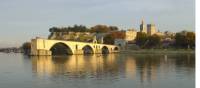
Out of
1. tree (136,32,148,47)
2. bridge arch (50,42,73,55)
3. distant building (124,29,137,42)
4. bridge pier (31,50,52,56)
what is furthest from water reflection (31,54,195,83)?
distant building (124,29,137,42)

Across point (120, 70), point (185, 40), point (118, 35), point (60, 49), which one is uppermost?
point (118, 35)

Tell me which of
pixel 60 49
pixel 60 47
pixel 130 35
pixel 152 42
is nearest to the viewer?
pixel 60 49

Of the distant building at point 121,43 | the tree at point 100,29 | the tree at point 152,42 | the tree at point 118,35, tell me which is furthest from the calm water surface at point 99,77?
the tree at point 100,29

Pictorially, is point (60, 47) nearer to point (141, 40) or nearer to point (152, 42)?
point (141, 40)

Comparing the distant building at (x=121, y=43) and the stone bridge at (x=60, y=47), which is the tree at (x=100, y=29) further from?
the stone bridge at (x=60, y=47)

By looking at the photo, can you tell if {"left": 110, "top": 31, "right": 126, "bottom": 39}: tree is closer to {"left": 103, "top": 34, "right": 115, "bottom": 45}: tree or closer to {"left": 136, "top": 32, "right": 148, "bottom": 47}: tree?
{"left": 103, "top": 34, "right": 115, "bottom": 45}: tree

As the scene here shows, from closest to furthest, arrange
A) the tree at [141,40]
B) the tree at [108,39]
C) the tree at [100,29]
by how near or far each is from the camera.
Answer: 1. the tree at [141,40]
2. the tree at [108,39]
3. the tree at [100,29]

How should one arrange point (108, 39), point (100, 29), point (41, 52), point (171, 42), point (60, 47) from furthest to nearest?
point (100, 29) → point (108, 39) → point (171, 42) → point (60, 47) → point (41, 52)

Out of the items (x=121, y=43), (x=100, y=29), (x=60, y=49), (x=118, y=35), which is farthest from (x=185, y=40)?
(x=100, y=29)

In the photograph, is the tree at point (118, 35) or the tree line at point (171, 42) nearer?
the tree line at point (171, 42)

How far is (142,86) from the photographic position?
9.48 m

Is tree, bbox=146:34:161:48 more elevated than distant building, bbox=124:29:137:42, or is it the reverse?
distant building, bbox=124:29:137:42
